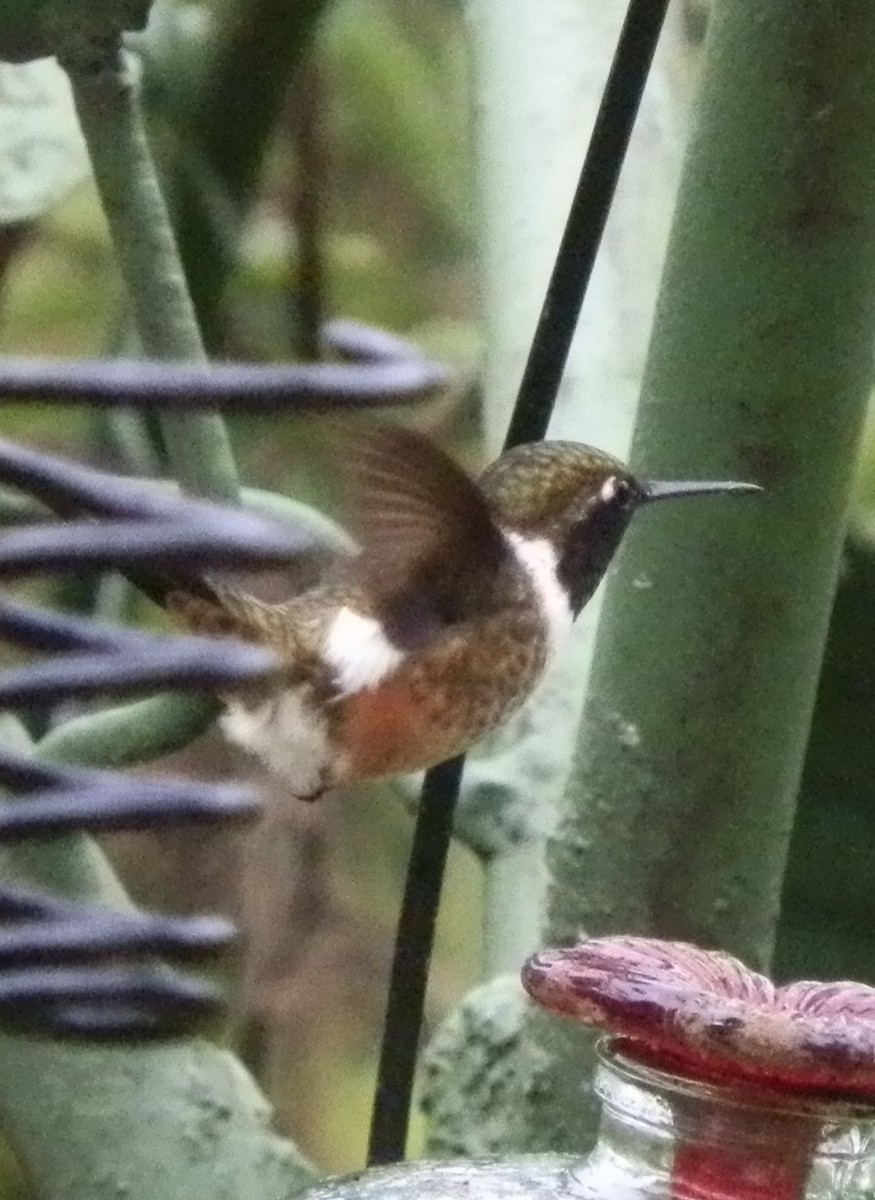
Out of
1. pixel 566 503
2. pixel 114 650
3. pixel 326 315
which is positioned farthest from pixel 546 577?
pixel 326 315

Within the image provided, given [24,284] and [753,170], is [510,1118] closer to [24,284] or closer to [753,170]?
[753,170]

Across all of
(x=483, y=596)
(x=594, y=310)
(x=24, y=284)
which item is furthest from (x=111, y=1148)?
(x=24, y=284)

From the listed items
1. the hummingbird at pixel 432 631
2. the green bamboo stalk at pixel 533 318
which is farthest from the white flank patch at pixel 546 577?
the green bamboo stalk at pixel 533 318

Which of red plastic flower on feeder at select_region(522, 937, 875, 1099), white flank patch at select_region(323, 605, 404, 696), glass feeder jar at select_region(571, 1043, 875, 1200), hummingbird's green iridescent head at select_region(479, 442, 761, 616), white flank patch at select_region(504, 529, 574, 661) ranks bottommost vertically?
glass feeder jar at select_region(571, 1043, 875, 1200)

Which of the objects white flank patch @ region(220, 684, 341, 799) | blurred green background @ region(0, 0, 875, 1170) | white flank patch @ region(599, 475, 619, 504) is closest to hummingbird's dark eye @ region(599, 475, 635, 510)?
white flank patch @ region(599, 475, 619, 504)

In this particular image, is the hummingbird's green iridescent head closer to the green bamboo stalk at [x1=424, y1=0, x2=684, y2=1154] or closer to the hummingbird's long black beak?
the hummingbird's long black beak

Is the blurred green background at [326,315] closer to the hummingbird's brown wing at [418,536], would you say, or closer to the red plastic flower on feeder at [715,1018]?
the hummingbird's brown wing at [418,536]
